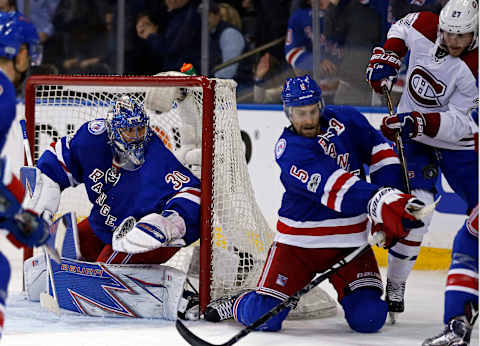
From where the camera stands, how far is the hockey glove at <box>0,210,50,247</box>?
2096 mm

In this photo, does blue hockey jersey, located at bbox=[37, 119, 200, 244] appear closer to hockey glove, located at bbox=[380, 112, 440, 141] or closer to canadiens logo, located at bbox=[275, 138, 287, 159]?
canadiens logo, located at bbox=[275, 138, 287, 159]

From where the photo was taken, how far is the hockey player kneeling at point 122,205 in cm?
344

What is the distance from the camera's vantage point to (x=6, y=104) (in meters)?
2.05

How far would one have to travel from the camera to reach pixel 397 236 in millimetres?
2975

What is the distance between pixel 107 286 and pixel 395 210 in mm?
1155

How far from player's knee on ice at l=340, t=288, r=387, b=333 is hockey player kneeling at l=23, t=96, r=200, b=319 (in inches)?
23.7

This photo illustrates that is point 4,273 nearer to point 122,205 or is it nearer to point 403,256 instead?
point 122,205

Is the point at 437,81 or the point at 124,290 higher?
the point at 437,81

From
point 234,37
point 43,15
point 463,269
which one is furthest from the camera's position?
point 43,15

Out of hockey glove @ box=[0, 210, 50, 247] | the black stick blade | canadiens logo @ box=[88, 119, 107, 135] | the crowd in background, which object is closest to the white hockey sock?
the black stick blade

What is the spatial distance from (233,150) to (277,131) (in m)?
1.25

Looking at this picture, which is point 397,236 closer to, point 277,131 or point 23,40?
point 23,40

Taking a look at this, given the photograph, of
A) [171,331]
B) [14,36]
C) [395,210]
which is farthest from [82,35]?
[14,36]

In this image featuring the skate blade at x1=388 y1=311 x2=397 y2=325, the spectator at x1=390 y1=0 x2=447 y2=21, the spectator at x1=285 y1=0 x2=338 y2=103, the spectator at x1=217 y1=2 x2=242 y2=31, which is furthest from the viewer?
the spectator at x1=217 y1=2 x2=242 y2=31
